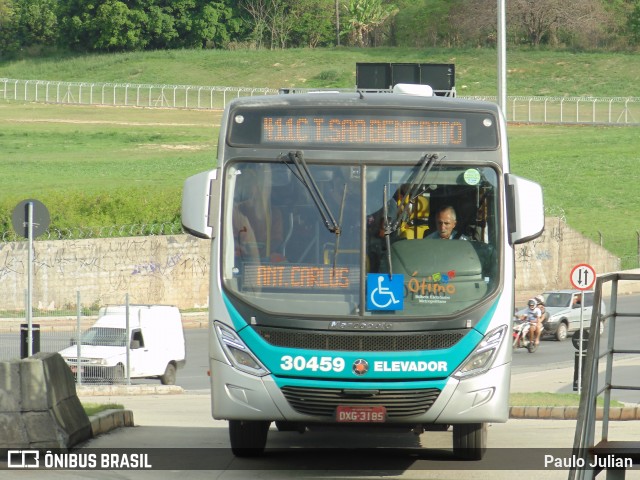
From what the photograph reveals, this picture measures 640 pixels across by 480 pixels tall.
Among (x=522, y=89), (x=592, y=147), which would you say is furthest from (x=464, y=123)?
(x=522, y=89)

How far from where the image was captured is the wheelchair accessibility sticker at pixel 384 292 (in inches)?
408

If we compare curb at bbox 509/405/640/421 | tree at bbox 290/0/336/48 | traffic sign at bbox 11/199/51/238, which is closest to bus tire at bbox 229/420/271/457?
traffic sign at bbox 11/199/51/238

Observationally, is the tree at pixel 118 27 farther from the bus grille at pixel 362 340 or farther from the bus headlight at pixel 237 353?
the bus grille at pixel 362 340

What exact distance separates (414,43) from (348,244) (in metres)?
102

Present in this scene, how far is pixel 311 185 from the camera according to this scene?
10.7 meters

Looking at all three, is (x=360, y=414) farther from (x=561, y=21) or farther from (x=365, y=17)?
(x=365, y=17)

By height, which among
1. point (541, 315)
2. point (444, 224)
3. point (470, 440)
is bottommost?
point (541, 315)

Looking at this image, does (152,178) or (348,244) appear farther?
(152,178)

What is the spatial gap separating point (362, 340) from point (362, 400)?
19.4 inches

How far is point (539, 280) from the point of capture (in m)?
47.9

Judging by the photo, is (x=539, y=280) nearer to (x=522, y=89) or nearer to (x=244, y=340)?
(x=244, y=340)

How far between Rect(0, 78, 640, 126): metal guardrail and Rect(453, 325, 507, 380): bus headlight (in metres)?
72.6

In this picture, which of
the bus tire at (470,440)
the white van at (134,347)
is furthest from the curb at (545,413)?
the white van at (134,347)

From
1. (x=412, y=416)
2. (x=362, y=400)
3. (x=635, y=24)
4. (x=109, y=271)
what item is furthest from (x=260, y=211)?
(x=635, y=24)
